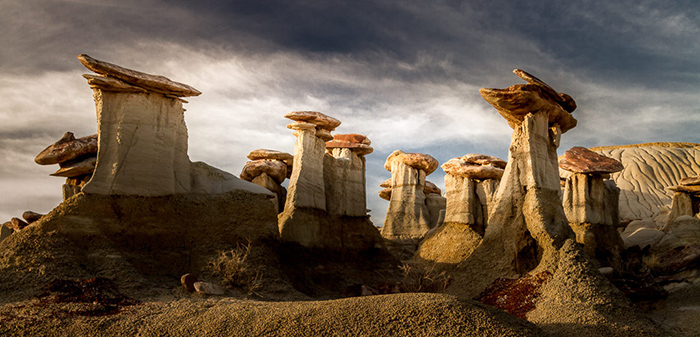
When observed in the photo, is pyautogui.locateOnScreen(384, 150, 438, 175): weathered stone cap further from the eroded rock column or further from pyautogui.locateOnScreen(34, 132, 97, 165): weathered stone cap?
pyautogui.locateOnScreen(34, 132, 97, 165): weathered stone cap

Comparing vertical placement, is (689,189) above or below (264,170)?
below

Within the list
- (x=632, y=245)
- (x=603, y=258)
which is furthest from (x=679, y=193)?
(x=603, y=258)

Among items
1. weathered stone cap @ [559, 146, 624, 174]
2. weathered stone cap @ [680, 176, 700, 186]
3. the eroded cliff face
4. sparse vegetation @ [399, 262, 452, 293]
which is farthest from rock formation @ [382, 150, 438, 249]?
the eroded cliff face

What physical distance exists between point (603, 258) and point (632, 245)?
3011 mm

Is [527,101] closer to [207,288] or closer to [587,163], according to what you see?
[587,163]

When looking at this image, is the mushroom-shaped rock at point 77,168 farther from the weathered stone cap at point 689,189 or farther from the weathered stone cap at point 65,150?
the weathered stone cap at point 689,189

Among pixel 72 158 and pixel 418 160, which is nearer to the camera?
pixel 72 158

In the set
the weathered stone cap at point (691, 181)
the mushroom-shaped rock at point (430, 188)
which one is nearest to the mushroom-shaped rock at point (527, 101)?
the weathered stone cap at point (691, 181)

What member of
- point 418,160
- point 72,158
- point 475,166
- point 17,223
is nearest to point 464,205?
point 475,166

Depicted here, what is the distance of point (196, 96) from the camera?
13453 mm

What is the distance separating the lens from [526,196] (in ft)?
44.9

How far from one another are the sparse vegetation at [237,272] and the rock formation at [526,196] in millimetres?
4765

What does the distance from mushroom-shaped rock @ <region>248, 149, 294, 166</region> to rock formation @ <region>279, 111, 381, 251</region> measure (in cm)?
444

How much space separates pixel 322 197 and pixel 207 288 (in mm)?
7286
